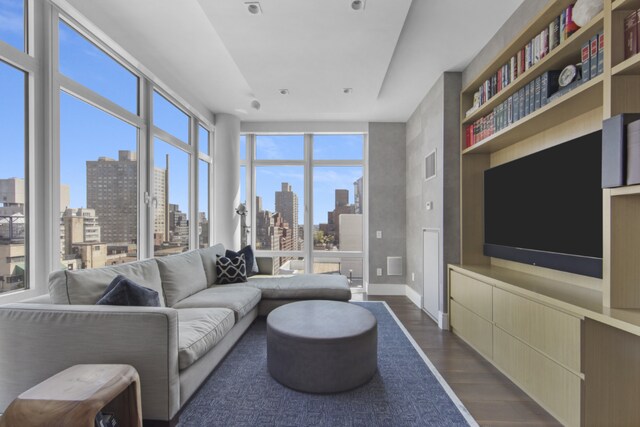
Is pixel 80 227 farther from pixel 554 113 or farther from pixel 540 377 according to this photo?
pixel 554 113

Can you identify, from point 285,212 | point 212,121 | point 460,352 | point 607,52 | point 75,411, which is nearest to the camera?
point 75,411

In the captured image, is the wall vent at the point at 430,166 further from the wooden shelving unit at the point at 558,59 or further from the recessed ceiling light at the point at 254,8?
the recessed ceiling light at the point at 254,8

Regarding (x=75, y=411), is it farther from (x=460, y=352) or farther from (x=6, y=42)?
(x=460, y=352)

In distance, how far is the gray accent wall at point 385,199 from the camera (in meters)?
4.81

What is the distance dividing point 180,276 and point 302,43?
246cm

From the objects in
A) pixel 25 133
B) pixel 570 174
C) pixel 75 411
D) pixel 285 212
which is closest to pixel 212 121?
pixel 285 212

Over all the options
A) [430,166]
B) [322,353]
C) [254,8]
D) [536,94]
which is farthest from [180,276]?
[536,94]

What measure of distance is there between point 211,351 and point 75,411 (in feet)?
3.30

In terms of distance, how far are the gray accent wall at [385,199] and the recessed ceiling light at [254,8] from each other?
2.96 metres

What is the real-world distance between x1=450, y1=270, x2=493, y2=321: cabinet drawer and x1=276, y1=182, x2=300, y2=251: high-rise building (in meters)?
2.74

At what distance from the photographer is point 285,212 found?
16.7 feet

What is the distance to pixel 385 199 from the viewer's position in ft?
15.9

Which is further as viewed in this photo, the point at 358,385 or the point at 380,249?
the point at 380,249

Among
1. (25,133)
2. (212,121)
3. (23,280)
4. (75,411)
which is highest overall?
(212,121)
